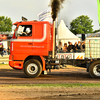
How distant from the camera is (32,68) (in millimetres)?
10539

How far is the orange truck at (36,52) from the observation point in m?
10.3

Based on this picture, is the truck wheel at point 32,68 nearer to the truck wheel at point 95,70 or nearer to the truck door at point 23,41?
the truck door at point 23,41

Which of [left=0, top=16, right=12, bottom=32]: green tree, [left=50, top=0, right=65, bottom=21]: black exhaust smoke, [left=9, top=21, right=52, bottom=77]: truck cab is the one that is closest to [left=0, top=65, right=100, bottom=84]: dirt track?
[left=9, top=21, right=52, bottom=77]: truck cab

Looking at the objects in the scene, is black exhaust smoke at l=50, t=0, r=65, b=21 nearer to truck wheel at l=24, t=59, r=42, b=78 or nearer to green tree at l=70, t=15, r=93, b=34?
truck wheel at l=24, t=59, r=42, b=78

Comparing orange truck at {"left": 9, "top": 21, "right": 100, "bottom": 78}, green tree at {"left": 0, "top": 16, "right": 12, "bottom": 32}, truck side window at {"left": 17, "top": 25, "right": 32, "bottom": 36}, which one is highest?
green tree at {"left": 0, "top": 16, "right": 12, "bottom": 32}

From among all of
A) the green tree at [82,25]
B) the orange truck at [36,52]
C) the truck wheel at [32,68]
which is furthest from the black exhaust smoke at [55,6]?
the green tree at [82,25]

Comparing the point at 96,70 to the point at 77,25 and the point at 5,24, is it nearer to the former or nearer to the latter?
the point at 5,24

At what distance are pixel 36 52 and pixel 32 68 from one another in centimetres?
84

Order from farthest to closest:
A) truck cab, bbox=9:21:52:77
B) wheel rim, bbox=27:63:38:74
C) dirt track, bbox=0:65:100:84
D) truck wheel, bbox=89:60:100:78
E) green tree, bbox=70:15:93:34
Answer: green tree, bbox=70:15:93:34, wheel rim, bbox=27:63:38:74, truck cab, bbox=9:21:52:77, truck wheel, bbox=89:60:100:78, dirt track, bbox=0:65:100:84

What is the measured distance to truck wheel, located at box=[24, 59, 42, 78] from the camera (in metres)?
10.4

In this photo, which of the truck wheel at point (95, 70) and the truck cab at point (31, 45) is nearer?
the truck wheel at point (95, 70)

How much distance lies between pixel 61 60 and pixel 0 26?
63078 mm

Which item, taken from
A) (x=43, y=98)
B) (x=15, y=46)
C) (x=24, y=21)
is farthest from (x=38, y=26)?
(x=43, y=98)

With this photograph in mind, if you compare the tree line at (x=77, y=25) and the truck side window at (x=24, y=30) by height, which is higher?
the tree line at (x=77, y=25)
